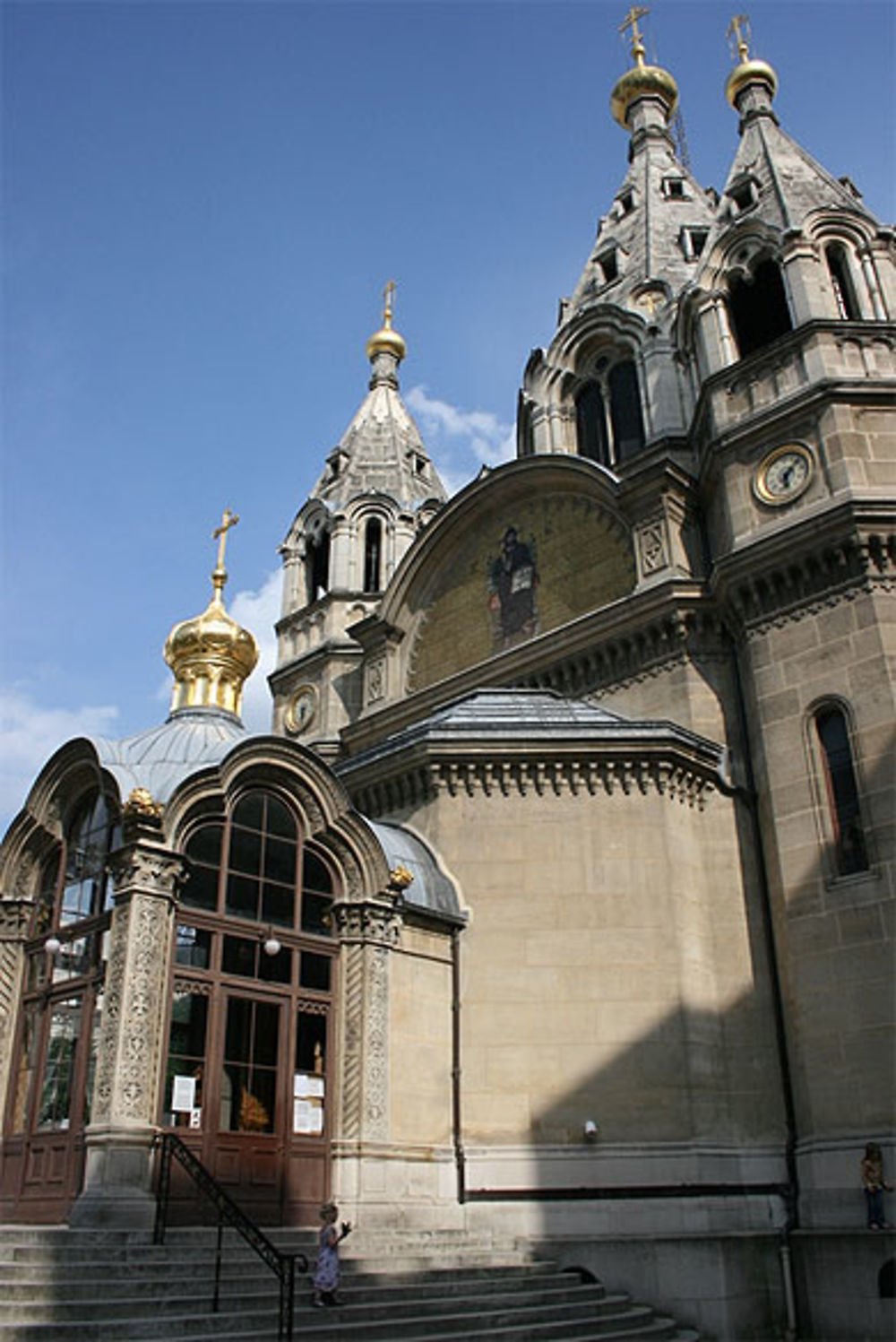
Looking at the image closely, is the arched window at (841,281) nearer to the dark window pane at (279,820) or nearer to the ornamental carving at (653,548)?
the ornamental carving at (653,548)

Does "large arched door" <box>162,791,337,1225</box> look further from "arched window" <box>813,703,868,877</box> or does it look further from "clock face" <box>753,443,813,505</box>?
"clock face" <box>753,443,813,505</box>

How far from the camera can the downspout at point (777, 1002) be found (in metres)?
14.7

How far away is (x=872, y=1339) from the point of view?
44.6 ft

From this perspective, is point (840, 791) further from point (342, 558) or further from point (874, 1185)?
point (342, 558)

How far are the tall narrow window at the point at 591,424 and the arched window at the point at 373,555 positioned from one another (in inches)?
261

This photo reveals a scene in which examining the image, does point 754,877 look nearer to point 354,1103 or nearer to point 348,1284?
point 354,1103

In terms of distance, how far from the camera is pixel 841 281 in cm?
2119

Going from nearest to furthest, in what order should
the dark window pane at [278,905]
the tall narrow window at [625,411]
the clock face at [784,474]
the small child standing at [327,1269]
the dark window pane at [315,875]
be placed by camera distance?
the small child standing at [327,1269] → the dark window pane at [278,905] → the dark window pane at [315,875] → the clock face at [784,474] → the tall narrow window at [625,411]

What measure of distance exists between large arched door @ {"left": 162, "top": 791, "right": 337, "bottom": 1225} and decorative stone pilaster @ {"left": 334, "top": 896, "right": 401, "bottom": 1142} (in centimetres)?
24

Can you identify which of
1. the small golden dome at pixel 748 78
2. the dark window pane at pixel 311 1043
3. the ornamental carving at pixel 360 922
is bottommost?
the dark window pane at pixel 311 1043

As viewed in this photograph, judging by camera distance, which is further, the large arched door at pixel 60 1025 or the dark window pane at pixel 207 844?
the dark window pane at pixel 207 844

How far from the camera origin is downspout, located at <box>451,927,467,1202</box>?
609 inches

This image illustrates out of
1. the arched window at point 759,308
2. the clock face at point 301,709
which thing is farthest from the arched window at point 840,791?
the clock face at point 301,709

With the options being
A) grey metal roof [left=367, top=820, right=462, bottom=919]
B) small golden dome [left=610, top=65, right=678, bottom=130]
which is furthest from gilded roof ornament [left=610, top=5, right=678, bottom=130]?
grey metal roof [left=367, top=820, right=462, bottom=919]
